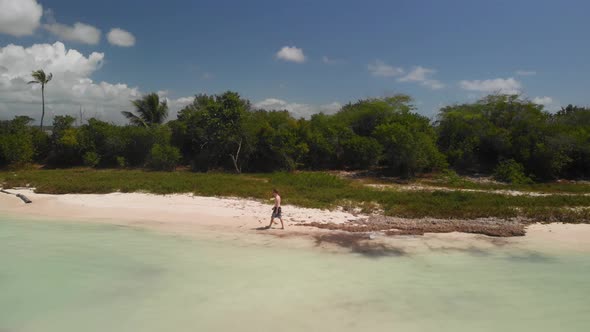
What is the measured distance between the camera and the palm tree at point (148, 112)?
35.9m

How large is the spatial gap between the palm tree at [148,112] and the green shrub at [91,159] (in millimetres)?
5456

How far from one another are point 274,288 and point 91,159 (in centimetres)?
2847

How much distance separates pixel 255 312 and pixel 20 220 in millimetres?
12991

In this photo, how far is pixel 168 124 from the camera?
35.0 metres

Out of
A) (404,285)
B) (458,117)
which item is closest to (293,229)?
(404,285)

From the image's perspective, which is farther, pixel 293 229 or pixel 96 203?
pixel 96 203

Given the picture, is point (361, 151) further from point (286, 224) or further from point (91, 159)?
point (91, 159)

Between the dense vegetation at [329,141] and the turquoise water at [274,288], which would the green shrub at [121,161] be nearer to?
the dense vegetation at [329,141]

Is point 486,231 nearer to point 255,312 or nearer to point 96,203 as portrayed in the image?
point 255,312

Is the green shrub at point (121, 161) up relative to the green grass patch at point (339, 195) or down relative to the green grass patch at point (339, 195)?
up

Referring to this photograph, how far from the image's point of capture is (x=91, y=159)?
31.5 meters

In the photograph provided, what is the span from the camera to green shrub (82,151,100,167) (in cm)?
3154

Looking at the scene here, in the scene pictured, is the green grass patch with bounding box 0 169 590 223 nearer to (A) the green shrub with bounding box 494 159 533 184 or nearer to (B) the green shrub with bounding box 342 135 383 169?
(A) the green shrub with bounding box 494 159 533 184

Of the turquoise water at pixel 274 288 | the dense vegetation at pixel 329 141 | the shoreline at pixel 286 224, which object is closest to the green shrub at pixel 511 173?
the dense vegetation at pixel 329 141
